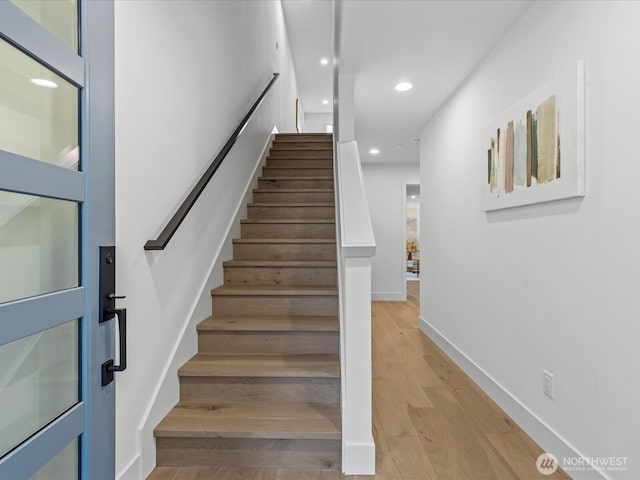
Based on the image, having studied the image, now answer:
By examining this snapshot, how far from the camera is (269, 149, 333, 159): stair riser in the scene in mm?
4367

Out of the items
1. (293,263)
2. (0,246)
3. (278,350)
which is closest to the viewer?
(0,246)

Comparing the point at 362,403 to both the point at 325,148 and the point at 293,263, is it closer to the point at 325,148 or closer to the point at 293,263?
the point at 293,263

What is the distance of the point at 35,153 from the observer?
0.92 meters

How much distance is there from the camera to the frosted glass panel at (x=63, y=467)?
3.09 ft

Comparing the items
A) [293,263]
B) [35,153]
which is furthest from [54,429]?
[293,263]

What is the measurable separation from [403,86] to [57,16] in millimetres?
2521

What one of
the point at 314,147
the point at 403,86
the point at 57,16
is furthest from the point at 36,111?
the point at 314,147

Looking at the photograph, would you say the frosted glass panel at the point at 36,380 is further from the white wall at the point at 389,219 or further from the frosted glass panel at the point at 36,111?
the white wall at the point at 389,219

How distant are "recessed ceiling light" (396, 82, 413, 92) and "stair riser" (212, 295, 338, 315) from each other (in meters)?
1.89

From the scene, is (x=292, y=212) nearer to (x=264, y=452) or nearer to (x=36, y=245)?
(x=264, y=452)

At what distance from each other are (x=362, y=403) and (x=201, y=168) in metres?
1.59

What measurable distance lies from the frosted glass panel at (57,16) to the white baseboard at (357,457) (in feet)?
5.98

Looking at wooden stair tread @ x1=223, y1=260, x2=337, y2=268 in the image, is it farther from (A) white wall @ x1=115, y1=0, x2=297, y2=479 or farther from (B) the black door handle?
(B) the black door handle

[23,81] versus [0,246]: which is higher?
[23,81]
